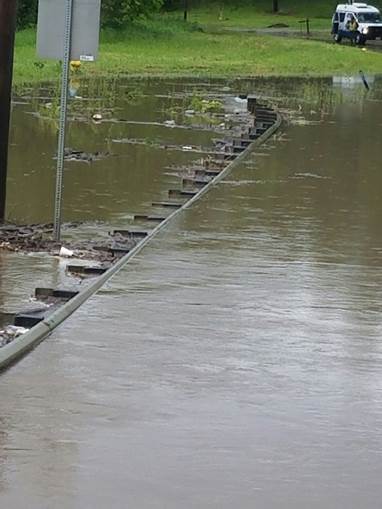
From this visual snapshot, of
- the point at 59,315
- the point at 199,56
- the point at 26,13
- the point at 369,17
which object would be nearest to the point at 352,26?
the point at 369,17

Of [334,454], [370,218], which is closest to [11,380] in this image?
[334,454]

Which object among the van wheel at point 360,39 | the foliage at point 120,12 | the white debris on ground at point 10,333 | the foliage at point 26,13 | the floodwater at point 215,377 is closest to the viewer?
the floodwater at point 215,377

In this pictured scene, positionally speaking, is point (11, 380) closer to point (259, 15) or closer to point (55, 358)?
point (55, 358)

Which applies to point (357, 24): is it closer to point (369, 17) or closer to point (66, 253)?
point (369, 17)

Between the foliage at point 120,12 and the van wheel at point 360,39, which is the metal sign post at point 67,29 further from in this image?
the van wheel at point 360,39

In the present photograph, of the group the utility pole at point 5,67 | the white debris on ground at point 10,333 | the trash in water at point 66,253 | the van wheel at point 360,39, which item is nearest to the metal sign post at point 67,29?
the utility pole at point 5,67

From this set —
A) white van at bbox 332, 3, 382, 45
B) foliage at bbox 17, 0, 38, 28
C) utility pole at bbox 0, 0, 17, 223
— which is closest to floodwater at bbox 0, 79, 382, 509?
utility pole at bbox 0, 0, 17, 223

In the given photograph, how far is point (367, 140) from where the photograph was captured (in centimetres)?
2308

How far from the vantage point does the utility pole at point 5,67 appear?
1284cm

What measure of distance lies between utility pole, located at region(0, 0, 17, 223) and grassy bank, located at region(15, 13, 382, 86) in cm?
2139

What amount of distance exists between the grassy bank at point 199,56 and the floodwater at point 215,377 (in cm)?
2302

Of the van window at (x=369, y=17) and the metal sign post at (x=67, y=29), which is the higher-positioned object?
the van window at (x=369, y=17)

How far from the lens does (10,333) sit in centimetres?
882

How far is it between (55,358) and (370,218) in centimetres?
693
